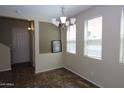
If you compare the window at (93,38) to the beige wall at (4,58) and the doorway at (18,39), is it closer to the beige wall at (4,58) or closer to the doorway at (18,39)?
the doorway at (18,39)

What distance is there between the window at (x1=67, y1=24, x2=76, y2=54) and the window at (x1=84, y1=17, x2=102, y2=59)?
736 mm

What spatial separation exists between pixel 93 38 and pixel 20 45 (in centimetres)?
469

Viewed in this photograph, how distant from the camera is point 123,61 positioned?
212 cm

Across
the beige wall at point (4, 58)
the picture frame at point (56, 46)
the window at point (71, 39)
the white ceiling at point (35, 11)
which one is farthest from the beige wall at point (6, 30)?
the window at point (71, 39)

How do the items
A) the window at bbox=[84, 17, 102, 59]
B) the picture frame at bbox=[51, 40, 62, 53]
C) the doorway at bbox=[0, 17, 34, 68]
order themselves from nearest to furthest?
the window at bbox=[84, 17, 102, 59] → the picture frame at bbox=[51, 40, 62, 53] → the doorway at bbox=[0, 17, 34, 68]

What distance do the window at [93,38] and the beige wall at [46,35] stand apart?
1.84m

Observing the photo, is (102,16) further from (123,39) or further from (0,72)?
(0,72)

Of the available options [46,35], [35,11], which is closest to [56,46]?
[46,35]

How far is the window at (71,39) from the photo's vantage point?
3997 millimetres

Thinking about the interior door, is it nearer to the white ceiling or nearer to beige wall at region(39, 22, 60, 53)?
beige wall at region(39, 22, 60, 53)

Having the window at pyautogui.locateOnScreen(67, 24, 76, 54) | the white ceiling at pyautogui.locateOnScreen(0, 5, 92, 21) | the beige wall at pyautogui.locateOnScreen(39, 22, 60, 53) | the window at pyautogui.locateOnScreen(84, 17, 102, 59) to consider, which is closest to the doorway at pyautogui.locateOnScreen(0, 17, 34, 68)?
the beige wall at pyautogui.locateOnScreen(39, 22, 60, 53)

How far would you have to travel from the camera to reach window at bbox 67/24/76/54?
13.1 ft
